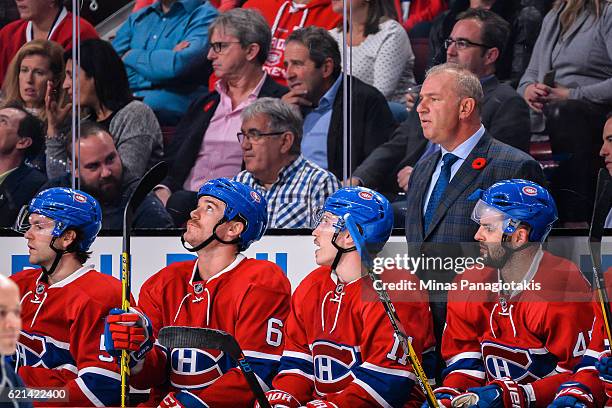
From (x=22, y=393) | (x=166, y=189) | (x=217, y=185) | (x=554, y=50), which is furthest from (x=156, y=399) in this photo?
(x=554, y=50)

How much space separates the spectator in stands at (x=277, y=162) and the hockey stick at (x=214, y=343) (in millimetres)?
1177

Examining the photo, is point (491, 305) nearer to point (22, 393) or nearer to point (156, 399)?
point (156, 399)

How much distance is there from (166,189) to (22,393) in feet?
8.84

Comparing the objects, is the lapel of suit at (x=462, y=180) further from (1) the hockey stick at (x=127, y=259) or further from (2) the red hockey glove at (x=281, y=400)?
(1) the hockey stick at (x=127, y=259)

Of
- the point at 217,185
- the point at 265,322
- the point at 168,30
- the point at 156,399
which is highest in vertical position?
the point at 168,30

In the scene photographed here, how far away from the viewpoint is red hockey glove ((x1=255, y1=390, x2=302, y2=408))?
12.6 feet

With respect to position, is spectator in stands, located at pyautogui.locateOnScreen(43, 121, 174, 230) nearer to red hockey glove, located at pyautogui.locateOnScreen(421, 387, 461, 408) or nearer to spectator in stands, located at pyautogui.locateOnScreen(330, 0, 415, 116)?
spectator in stands, located at pyautogui.locateOnScreen(330, 0, 415, 116)

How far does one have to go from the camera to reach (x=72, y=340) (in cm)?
418

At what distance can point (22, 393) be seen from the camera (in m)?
2.42

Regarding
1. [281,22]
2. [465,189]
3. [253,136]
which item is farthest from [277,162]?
[465,189]

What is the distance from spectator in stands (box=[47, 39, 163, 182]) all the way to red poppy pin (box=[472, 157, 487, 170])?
4.73ft

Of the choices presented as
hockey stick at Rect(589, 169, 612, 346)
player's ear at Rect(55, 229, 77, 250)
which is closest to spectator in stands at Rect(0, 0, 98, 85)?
player's ear at Rect(55, 229, 77, 250)

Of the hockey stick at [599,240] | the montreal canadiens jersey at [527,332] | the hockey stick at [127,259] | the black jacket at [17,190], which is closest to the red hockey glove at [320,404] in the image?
the montreal canadiens jersey at [527,332]

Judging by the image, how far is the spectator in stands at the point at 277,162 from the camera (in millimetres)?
4969
